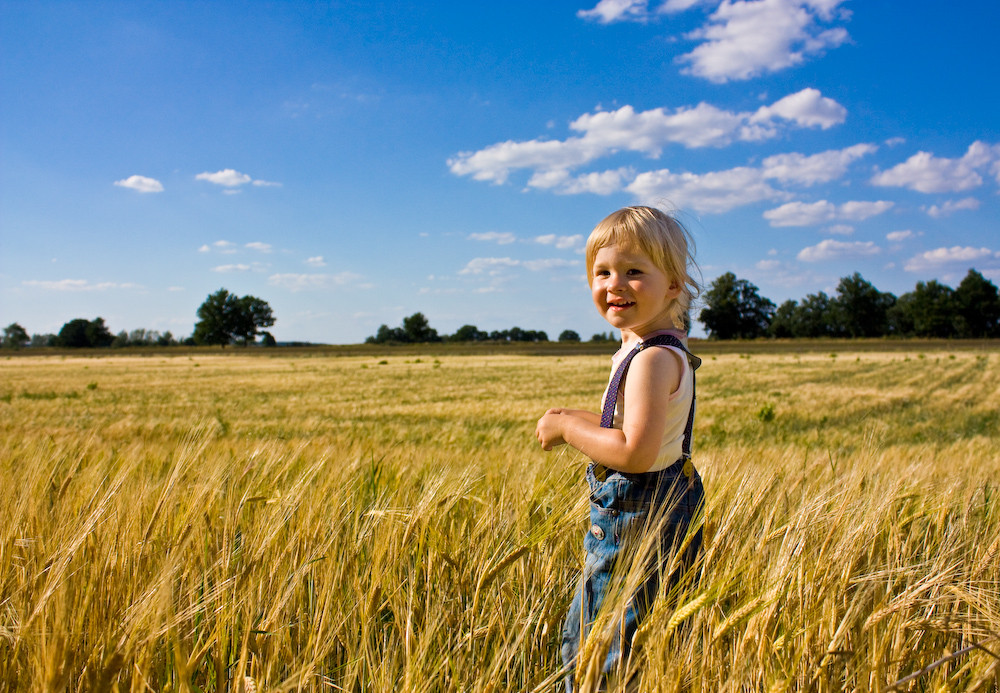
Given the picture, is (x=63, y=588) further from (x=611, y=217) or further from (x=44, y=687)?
(x=611, y=217)

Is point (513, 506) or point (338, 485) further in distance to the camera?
point (338, 485)

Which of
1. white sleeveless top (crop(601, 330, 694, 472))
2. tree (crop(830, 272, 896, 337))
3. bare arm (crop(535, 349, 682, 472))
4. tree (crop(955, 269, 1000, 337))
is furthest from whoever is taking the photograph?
tree (crop(830, 272, 896, 337))

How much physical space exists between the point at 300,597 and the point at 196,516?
387 mm

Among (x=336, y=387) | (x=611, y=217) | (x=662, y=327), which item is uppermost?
(x=611, y=217)

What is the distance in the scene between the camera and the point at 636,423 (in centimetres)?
152

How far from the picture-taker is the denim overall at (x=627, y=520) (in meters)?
1.59

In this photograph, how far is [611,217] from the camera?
176 cm

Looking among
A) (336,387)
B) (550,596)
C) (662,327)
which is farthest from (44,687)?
(336,387)

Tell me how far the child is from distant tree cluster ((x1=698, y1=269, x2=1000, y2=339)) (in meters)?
107

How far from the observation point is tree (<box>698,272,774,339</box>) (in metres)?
115

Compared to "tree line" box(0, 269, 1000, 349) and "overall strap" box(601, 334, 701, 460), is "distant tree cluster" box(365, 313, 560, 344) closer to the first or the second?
"tree line" box(0, 269, 1000, 349)

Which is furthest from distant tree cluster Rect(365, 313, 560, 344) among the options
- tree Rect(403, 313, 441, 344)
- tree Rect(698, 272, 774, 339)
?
tree Rect(698, 272, 774, 339)

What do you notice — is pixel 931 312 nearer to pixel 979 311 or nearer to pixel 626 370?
pixel 979 311

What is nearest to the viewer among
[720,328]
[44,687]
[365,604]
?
[44,687]
